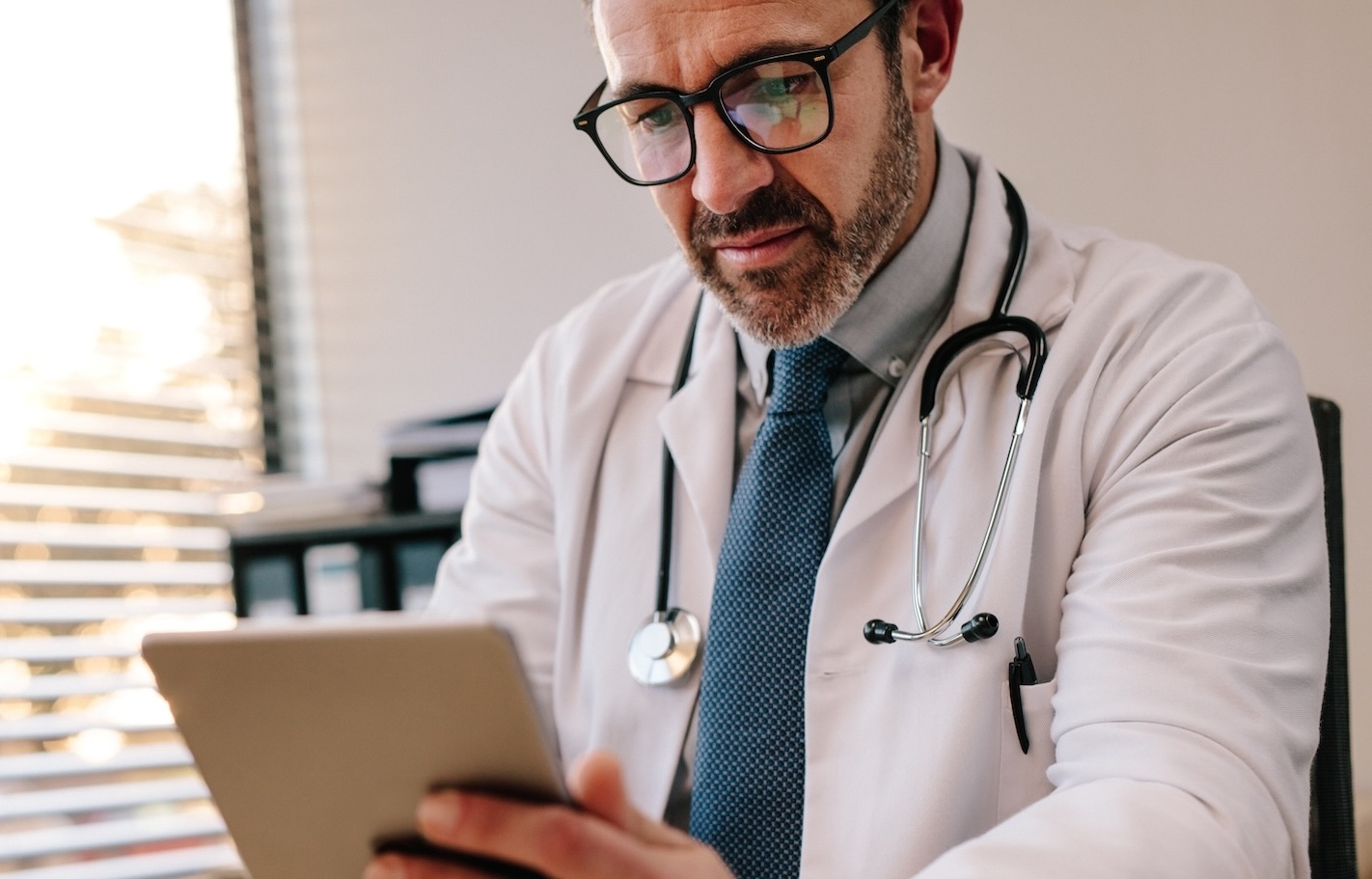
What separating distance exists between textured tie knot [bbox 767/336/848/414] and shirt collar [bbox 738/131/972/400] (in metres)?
0.02

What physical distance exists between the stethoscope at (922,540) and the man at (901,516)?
14 mm

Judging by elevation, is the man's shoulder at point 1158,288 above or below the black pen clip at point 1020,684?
above

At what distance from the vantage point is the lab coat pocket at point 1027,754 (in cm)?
97

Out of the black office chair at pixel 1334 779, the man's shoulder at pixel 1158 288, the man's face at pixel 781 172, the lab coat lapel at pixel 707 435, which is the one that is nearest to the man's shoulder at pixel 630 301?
the lab coat lapel at pixel 707 435

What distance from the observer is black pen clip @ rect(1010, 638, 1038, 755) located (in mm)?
968

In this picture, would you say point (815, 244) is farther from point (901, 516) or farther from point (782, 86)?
point (901, 516)

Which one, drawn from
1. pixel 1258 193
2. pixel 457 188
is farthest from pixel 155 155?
pixel 1258 193

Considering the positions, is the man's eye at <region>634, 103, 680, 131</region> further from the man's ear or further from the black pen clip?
the black pen clip

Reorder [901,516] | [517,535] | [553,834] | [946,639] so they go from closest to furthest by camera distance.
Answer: [553,834] → [946,639] → [901,516] → [517,535]

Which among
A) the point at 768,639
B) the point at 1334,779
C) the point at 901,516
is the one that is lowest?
the point at 1334,779

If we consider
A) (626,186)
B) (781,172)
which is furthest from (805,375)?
(626,186)

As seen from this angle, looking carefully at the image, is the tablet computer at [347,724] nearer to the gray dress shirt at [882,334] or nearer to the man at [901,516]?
the man at [901,516]

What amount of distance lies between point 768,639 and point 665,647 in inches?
4.3

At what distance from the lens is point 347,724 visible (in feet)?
2.16
